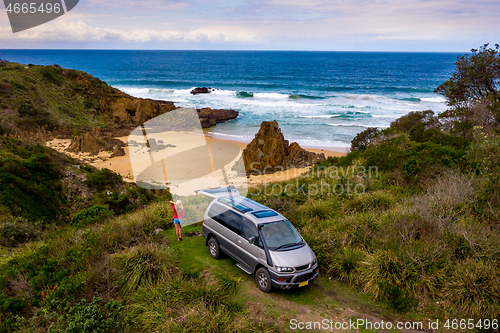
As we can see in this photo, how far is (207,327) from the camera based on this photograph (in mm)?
6152

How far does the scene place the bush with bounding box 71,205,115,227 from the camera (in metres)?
11.2

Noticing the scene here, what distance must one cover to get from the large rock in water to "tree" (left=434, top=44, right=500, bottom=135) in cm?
1023

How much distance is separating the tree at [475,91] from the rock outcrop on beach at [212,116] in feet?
89.1

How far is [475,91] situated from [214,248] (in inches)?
933

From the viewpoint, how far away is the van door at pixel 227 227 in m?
8.44

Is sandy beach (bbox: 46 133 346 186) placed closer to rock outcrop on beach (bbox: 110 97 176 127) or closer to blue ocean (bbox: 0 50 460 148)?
rock outcrop on beach (bbox: 110 97 176 127)

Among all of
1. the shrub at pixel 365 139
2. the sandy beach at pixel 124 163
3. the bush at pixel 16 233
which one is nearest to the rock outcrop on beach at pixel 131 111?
the sandy beach at pixel 124 163

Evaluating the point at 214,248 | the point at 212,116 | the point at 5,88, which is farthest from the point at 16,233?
the point at 212,116

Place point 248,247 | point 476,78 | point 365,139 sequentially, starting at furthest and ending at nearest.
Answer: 1. point 365,139
2. point 476,78
3. point 248,247

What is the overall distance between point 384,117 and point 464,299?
1727 inches

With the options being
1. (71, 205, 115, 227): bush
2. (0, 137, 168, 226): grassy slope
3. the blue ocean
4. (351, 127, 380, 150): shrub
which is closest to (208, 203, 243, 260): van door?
(71, 205, 115, 227): bush

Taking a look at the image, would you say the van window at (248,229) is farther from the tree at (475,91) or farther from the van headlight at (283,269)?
the tree at (475,91)

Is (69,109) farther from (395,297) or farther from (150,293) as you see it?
(395,297)

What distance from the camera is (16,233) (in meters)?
10.1
